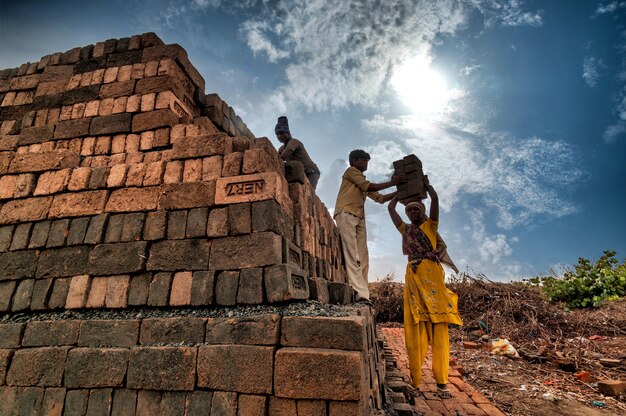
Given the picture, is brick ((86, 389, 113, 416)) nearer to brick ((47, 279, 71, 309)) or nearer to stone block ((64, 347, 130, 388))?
stone block ((64, 347, 130, 388))

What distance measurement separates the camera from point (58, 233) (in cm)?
399

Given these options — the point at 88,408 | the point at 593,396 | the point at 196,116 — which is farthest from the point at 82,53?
the point at 593,396

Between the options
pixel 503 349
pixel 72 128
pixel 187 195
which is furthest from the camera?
pixel 503 349

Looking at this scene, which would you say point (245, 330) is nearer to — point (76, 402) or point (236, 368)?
point (236, 368)

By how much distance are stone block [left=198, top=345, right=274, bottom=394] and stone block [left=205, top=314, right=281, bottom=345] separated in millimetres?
56

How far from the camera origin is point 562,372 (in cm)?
552

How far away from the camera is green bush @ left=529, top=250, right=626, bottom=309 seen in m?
9.65

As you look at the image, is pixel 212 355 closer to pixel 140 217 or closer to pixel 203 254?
pixel 203 254

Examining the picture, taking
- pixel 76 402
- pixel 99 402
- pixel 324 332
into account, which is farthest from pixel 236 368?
pixel 76 402

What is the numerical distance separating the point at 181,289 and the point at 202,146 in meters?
1.64

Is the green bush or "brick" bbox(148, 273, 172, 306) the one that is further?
the green bush

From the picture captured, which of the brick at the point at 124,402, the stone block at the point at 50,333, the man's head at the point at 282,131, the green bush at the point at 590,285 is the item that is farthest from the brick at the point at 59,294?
the green bush at the point at 590,285

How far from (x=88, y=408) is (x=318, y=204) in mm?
3849

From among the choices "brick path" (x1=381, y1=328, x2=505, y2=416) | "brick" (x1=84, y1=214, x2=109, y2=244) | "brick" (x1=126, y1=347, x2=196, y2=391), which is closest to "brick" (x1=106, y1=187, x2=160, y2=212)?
"brick" (x1=84, y1=214, x2=109, y2=244)
